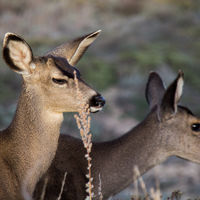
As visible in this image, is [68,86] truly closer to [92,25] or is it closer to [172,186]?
[172,186]

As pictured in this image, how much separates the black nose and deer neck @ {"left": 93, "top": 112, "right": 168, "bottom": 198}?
4.49 feet

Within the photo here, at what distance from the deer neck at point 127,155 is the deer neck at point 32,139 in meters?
1.09

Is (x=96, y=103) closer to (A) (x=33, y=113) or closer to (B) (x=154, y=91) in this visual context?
(A) (x=33, y=113)

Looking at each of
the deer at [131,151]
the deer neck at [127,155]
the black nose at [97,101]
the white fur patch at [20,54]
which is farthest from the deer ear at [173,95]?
the white fur patch at [20,54]

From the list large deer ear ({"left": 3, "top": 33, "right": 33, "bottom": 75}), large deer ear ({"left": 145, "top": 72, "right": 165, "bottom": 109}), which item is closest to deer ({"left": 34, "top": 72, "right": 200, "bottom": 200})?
large deer ear ({"left": 145, "top": 72, "right": 165, "bottom": 109})

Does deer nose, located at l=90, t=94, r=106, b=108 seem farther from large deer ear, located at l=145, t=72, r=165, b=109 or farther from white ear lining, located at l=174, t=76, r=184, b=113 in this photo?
large deer ear, located at l=145, t=72, r=165, b=109

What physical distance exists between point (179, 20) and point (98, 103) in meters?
21.5

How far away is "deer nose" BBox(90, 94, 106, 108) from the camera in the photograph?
6195 mm

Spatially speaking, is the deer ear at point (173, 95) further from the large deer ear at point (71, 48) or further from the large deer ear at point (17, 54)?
the large deer ear at point (17, 54)

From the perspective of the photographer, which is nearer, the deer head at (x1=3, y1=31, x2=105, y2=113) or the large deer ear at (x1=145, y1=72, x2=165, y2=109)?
the deer head at (x1=3, y1=31, x2=105, y2=113)

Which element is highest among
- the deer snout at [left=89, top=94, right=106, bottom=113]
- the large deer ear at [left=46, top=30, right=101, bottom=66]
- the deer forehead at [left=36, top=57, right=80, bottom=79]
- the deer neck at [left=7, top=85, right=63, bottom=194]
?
the large deer ear at [left=46, top=30, right=101, bottom=66]

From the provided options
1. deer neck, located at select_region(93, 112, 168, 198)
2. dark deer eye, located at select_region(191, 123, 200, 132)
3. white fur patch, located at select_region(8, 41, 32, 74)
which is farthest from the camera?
dark deer eye, located at select_region(191, 123, 200, 132)

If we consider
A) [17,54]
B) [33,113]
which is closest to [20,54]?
[17,54]

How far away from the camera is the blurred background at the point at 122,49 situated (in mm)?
15047
